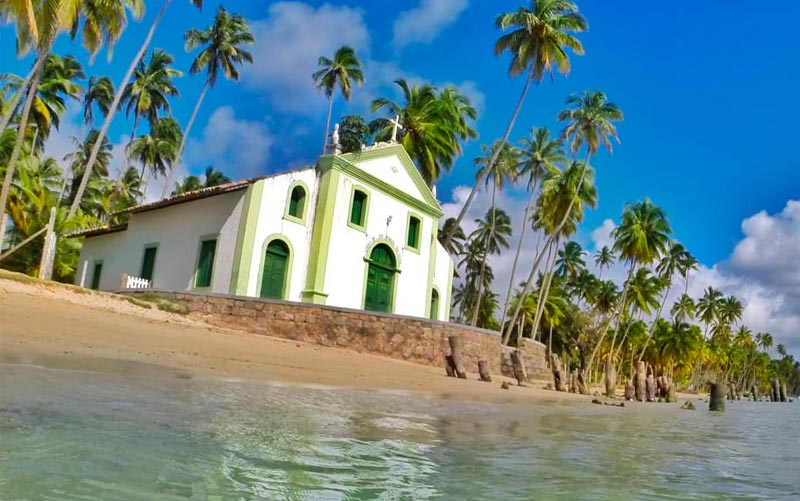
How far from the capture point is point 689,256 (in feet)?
213

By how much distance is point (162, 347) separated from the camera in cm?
1069

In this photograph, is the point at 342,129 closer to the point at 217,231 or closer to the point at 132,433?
the point at 217,231

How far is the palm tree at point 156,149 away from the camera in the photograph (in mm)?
44219

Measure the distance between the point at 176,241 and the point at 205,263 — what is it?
2196 mm

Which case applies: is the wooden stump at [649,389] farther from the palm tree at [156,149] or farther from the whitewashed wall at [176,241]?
the palm tree at [156,149]

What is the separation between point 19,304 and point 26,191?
15.5 metres

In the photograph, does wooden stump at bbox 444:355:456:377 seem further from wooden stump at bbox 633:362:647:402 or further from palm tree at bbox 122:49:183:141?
palm tree at bbox 122:49:183:141

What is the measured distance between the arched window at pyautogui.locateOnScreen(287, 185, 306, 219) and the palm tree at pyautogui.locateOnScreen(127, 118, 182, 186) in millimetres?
23946

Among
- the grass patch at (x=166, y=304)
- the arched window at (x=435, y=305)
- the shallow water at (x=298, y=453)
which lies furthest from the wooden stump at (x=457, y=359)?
the arched window at (x=435, y=305)

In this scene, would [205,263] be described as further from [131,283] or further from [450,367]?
[450,367]

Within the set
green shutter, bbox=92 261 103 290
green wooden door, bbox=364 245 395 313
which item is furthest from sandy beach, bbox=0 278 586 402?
→ green shutter, bbox=92 261 103 290

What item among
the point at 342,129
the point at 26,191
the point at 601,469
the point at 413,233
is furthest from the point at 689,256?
the point at 601,469

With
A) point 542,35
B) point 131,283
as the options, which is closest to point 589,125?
point 542,35

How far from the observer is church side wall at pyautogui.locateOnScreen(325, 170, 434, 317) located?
904 inches
